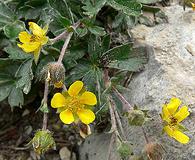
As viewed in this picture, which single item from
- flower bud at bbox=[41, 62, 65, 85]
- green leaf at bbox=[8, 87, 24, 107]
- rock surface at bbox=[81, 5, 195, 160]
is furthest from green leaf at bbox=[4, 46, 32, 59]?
rock surface at bbox=[81, 5, 195, 160]

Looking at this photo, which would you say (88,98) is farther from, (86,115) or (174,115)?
(174,115)

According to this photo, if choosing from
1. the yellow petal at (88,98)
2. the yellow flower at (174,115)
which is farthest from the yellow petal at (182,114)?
the yellow petal at (88,98)

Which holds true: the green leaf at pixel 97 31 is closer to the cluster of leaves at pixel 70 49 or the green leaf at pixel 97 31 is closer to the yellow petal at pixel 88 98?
the cluster of leaves at pixel 70 49

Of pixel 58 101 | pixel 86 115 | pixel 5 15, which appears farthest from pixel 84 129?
pixel 5 15

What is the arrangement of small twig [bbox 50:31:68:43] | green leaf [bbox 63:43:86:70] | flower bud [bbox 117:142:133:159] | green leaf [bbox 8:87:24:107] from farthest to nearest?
1. green leaf [bbox 8:87:24:107]
2. green leaf [bbox 63:43:86:70]
3. small twig [bbox 50:31:68:43]
4. flower bud [bbox 117:142:133:159]

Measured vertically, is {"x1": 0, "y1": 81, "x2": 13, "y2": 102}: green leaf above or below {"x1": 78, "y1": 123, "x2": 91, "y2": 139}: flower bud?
below

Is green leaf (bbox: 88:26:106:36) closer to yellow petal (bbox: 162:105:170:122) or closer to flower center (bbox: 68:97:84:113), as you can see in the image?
flower center (bbox: 68:97:84:113)

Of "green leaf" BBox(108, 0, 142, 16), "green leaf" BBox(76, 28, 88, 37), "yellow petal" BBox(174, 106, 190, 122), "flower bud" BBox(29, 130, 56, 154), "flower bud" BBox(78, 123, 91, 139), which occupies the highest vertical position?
"green leaf" BBox(108, 0, 142, 16)
